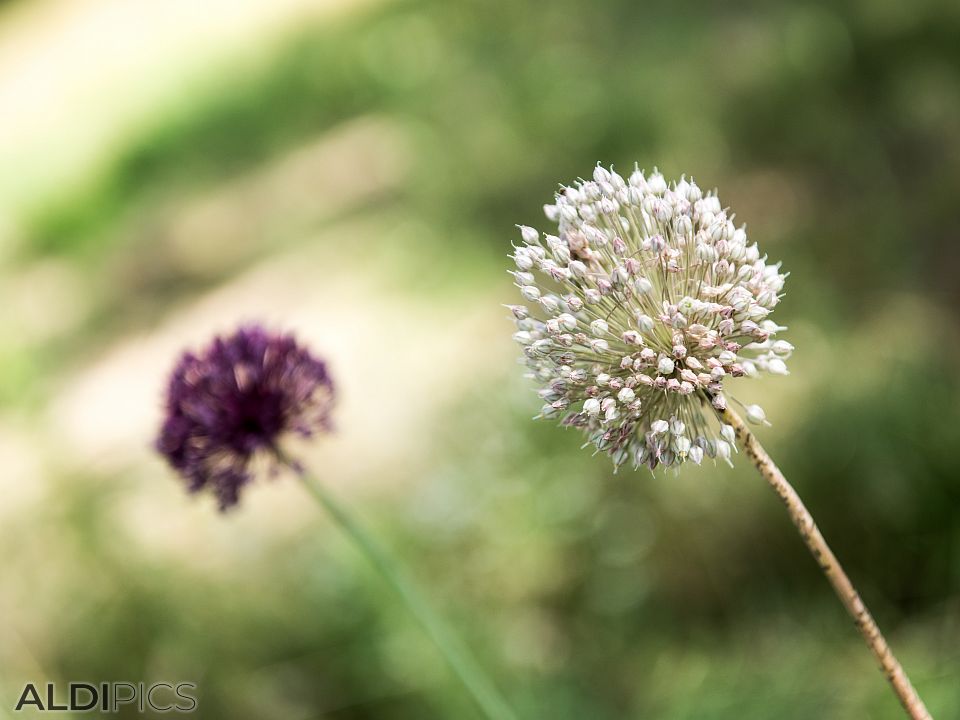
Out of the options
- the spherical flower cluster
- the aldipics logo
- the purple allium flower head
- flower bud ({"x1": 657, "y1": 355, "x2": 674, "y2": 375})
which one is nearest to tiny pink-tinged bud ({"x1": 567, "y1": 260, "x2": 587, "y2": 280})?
the spherical flower cluster

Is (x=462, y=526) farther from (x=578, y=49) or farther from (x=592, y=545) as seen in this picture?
(x=578, y=49)

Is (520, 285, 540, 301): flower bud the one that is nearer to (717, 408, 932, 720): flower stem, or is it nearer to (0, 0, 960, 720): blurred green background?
(717, 408, 932, 720): flower stem

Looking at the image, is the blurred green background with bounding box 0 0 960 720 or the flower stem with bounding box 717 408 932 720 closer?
the flower stem with bounding box 717 408 932 720

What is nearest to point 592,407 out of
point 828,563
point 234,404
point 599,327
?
point 599,327

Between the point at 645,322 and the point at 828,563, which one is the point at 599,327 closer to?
the point at 645,322

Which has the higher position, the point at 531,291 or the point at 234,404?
the point at 234,404
